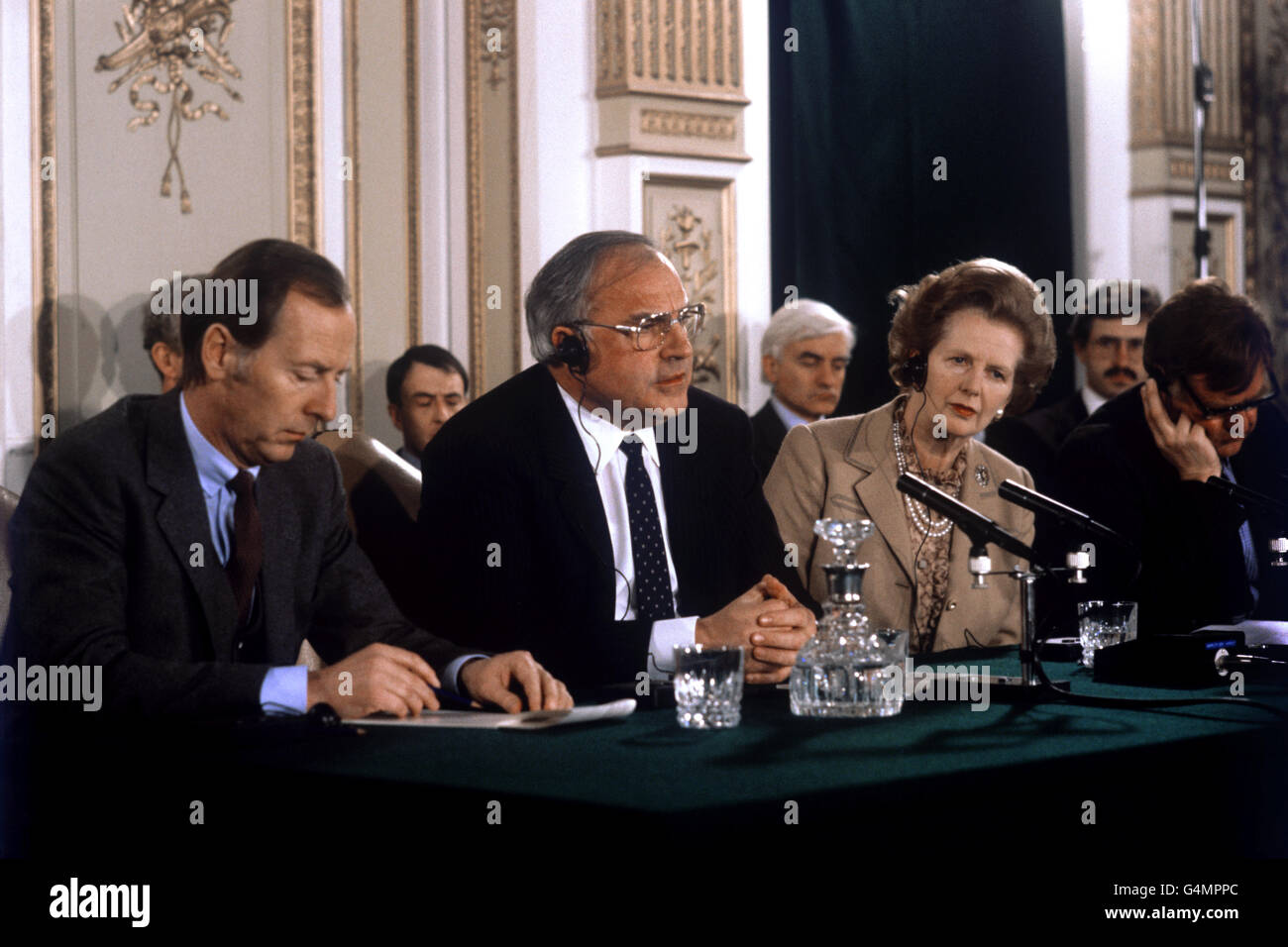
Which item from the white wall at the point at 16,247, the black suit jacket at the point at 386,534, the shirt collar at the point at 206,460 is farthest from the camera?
the white wall at the point at 16,247

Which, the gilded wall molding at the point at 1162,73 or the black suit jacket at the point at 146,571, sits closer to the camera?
the black suit jacket at the point at 146,571

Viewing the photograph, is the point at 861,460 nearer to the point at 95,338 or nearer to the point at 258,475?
the point at 258,475

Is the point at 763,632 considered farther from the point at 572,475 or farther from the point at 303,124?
the point at 303,124

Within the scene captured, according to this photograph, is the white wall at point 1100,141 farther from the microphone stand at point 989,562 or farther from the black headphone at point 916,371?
the microphone stand at point 989,562

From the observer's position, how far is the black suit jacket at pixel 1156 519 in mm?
3254

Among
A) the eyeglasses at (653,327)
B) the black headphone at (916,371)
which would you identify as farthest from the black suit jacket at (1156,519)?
the eyeglasses at (653,327)

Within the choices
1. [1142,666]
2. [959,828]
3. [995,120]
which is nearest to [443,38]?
[995,120]

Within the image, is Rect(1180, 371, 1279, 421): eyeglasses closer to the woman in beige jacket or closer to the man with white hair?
the woman in beige jacket

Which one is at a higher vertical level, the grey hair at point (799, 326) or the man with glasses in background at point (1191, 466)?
the grey hair at point (799, 326)

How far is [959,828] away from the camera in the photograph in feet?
5.32

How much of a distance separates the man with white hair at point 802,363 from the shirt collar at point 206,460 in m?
3.48

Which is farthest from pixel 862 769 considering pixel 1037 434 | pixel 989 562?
pixel 1037 434

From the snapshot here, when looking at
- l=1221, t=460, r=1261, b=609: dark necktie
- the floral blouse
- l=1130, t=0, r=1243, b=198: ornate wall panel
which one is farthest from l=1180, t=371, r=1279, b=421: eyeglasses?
l=1130, t=0, r=1243, b=198: ornate wall panel

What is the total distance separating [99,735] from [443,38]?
165 inches
